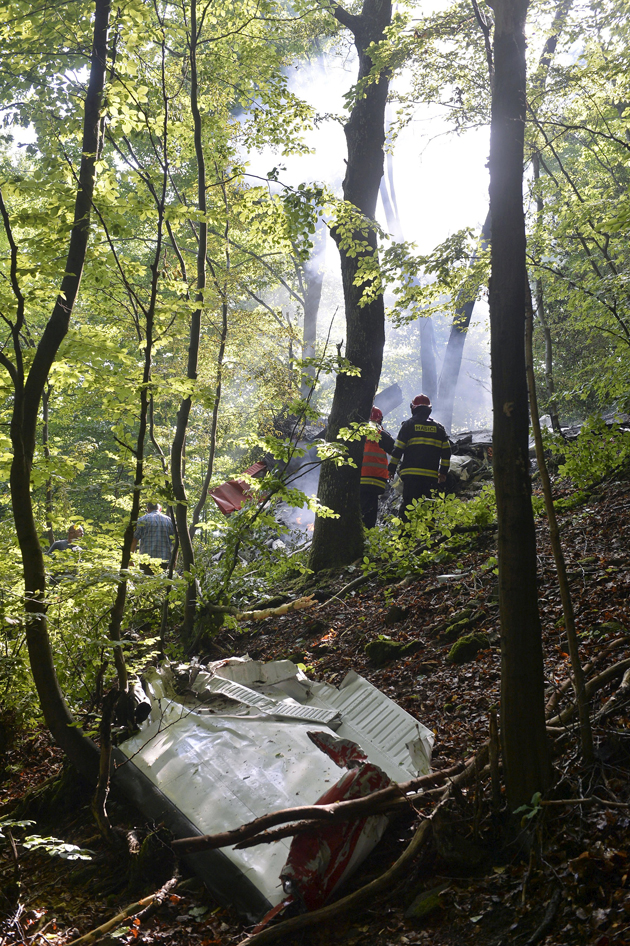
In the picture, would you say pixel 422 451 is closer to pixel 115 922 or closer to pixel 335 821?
pixel 335 821

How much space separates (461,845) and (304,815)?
26.5 inches

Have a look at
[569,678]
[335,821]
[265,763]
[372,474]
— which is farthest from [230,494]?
[335,821]

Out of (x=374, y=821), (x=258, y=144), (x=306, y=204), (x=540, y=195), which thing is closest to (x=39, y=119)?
(x=258, y=144)

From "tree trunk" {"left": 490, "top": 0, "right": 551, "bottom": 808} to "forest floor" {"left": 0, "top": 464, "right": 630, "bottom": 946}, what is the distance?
0.23 meters

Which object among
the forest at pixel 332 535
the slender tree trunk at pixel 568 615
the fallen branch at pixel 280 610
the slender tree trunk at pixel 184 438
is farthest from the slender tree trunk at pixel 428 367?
the slender tree trunk at pixel 568 615

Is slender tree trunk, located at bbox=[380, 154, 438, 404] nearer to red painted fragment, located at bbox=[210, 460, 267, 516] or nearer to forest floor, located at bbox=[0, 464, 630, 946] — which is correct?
red painted fragment, located at bbox=[210, 460, 267, 516]

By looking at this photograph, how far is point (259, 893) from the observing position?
2529 mm

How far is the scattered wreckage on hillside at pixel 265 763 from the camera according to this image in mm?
2541

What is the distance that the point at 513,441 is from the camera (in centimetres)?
258

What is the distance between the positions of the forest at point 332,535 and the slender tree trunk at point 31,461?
2 centimetres

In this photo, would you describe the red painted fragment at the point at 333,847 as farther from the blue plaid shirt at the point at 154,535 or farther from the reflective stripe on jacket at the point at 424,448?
the blue plaid shirt at the point at 154,535

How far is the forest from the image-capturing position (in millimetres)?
2486

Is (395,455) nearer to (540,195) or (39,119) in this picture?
(540,195)

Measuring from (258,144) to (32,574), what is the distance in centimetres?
642
